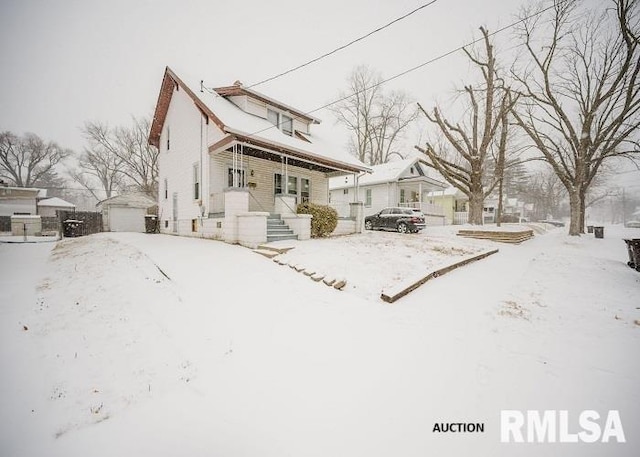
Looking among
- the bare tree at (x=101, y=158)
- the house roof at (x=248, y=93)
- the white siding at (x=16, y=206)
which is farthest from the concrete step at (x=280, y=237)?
the white siding at (x=16, y=206)

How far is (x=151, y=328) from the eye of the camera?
12.3 feet

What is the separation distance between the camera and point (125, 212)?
1848 cm

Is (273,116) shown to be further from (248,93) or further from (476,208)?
(476,208)

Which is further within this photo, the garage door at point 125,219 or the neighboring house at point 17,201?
the neighboring house at point 17,201

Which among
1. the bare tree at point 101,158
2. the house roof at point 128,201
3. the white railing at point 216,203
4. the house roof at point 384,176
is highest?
the bare tree at point 101,158

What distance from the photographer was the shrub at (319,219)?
1085 cm

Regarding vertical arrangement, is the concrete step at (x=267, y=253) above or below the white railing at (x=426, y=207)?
below

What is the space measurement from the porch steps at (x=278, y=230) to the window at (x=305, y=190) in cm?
461

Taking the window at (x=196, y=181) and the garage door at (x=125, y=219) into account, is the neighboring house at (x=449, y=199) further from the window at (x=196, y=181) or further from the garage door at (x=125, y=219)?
the garage door at (x=125, y=219)

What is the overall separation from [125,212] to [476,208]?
2471cm

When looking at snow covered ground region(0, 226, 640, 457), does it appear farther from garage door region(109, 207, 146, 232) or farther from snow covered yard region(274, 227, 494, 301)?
garage door region(109, 207, 146, 232)

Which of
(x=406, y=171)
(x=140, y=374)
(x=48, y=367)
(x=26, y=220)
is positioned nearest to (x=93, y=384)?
(x=140, y=374)

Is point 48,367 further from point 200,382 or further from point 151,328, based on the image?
point 200,382

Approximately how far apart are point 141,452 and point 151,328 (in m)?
2.16
